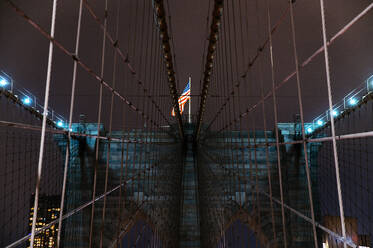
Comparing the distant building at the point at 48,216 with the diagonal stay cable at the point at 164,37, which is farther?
the diagonal stay cable at the point at 164,37

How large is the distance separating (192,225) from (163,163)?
372cm

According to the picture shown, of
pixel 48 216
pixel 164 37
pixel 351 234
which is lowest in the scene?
pixel 48 216

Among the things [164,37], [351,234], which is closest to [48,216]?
[164,37]

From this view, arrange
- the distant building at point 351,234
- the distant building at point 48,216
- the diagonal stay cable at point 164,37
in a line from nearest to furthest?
the distant building at point 48,216 < the diagonal stay cable at point 164,37 < the distant building at point 351,234

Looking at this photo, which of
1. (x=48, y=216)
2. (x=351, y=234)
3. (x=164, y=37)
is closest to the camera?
(x=164, y=37)

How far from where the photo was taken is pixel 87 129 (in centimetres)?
1055

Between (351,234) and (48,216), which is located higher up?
(351,234)

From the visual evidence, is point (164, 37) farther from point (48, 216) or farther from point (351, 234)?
point (48, 216)

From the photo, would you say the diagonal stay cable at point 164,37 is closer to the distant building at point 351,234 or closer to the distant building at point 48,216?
the distant building at point 48,216

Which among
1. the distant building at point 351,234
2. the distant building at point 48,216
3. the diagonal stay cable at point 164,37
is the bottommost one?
the distant building at point 351,234

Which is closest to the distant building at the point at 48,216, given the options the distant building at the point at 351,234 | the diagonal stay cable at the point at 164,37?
the diagonal stay cable at the point at 164,37

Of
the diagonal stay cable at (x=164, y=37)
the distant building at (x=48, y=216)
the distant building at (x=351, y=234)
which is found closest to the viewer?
the distant building at (x=48, y=216)

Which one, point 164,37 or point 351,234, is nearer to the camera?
point 164,37

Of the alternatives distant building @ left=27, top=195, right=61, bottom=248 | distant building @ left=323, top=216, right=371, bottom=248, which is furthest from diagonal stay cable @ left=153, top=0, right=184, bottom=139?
distant building @ left=323, top=216, right=371, bottom=248
